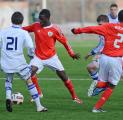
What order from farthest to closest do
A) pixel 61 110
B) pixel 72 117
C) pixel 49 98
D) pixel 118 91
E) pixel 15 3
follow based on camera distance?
pixel 15 3
pixel 118 91
pixel 49 98
pixel 61 110
pixel 72 117

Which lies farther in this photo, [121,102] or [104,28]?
[121,102]

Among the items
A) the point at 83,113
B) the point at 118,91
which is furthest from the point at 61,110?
the point at 118,91

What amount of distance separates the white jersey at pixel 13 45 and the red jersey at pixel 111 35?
42.3 inches

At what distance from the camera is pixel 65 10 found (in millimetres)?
66375

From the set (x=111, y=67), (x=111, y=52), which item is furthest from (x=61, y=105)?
(x=111, y=52)

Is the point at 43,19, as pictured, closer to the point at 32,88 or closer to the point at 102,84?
the point at 32,88

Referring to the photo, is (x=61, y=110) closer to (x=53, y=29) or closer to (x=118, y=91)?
(x=53, y=29)

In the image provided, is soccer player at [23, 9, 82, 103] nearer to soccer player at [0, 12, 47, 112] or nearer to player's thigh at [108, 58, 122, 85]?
soccer player at [0, 12, 47, 112]

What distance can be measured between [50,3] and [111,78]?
47.5 metres

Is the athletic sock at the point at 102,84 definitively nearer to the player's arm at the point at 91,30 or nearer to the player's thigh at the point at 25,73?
the player's arm at the point at 91,30

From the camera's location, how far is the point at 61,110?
15062 mm

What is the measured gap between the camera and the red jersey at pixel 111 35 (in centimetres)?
1459

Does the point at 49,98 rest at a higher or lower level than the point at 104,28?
lower

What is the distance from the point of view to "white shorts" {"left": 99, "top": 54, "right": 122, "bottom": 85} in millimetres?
14711
